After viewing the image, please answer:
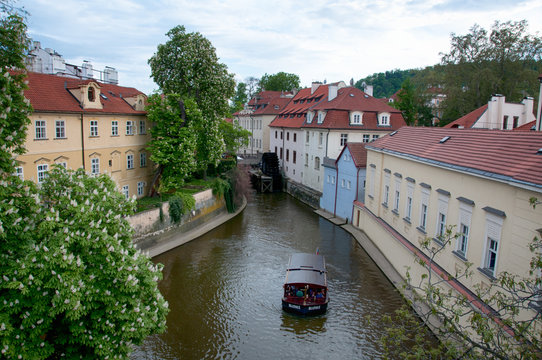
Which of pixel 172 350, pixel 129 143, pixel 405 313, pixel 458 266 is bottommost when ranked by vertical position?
pixel 172 350

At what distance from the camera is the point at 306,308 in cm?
1500

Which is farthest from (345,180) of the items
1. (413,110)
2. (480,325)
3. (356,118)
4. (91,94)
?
(480,325)

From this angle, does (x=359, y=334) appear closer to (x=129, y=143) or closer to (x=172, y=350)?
(x=172, y=350)

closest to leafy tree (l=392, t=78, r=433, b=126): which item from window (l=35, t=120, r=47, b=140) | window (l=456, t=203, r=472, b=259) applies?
window (l=456, t=203, r=472, b=259)

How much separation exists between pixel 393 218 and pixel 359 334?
7.34 m

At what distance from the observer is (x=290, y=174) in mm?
42969

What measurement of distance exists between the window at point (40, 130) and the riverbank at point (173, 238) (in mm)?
7197

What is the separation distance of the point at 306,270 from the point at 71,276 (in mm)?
10706

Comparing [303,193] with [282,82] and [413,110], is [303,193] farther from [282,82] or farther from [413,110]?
[282,82]

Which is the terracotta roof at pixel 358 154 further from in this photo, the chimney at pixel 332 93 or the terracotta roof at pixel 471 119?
the chimney at pixel 332 93

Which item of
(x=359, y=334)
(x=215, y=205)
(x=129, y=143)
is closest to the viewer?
(x=359, y=334)

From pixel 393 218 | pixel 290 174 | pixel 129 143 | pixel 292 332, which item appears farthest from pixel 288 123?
pixel 292 332

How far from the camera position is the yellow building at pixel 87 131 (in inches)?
787

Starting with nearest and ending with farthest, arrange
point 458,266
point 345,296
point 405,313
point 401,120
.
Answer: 1. point 405,313
2. point 458,266
3. point 345,296
4. point 401,120
